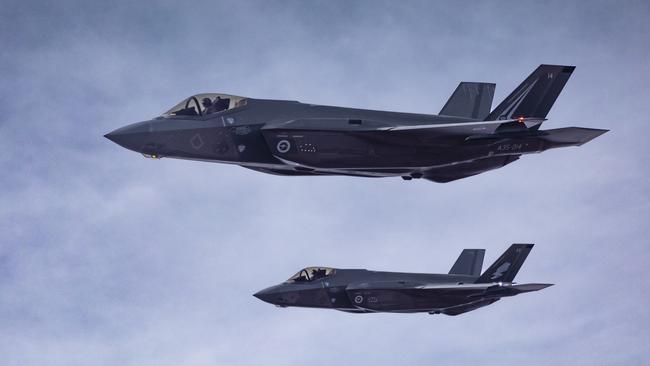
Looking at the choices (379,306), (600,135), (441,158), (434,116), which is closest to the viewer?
(600,135)

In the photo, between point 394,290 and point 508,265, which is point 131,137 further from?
point 508,265

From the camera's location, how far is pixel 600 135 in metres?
36.6

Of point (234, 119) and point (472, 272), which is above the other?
point (472, 272)

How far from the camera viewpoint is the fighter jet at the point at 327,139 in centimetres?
3769

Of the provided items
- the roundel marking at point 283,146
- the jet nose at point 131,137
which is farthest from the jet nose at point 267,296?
the jet nose at point 131,137

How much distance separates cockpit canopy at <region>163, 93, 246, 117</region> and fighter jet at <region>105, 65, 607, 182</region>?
49 millimetres

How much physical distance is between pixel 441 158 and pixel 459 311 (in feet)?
63.4

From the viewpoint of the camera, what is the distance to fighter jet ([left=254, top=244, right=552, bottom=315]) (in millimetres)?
53094

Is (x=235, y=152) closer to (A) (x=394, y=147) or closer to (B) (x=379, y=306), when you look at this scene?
(A) (x=394, y=147)

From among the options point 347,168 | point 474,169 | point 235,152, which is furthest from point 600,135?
point 235,152

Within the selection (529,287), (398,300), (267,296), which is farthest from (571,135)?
(267,296)

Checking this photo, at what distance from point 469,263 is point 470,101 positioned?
74.6 feet

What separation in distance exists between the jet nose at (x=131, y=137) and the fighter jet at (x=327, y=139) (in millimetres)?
47

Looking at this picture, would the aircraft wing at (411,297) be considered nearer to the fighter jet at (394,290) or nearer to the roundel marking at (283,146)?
the fighter jet at (394,290)
